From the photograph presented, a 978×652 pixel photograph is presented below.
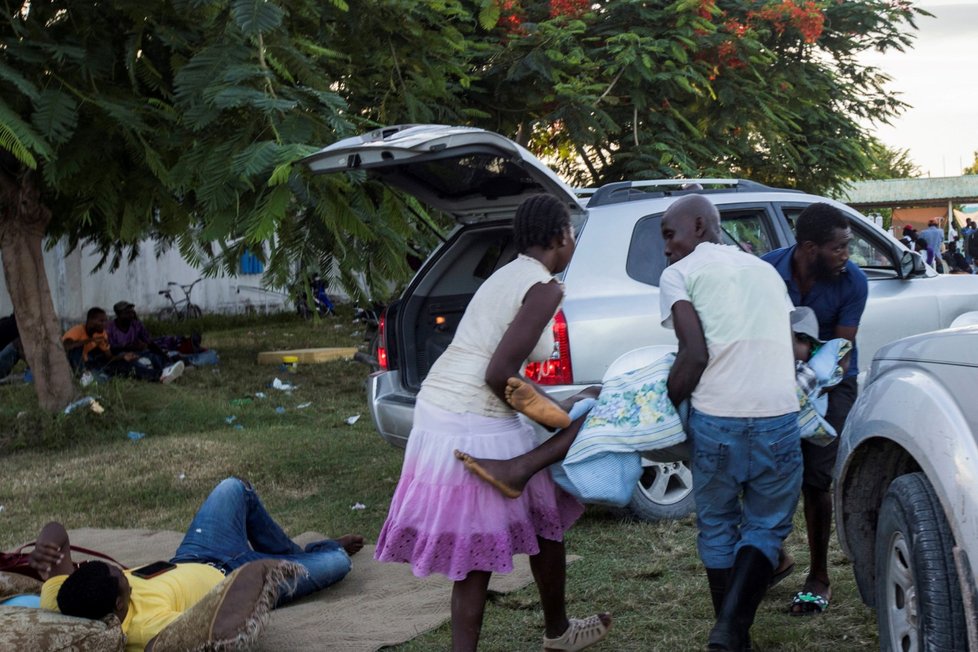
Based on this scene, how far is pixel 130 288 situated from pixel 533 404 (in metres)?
19.0

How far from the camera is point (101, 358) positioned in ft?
42.3

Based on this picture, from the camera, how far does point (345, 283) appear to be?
5.64 m

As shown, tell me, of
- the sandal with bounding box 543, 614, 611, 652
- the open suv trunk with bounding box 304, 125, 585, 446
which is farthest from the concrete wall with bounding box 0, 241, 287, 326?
the sandal with bounding box 543, 614, 611, 652

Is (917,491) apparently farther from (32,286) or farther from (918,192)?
(918,192)

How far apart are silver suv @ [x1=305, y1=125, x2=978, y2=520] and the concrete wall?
40.8 ft

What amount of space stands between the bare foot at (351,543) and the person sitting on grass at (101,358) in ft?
25.2

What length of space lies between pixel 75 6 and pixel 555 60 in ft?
17.5

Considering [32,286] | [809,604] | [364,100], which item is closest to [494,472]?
[809,604]

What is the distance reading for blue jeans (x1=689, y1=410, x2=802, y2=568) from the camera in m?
3.59

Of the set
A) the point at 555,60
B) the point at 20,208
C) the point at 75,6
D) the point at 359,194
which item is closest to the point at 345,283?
the point at 359,194

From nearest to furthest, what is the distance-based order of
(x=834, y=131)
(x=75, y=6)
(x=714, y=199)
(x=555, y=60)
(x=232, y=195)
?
(x=232, y=195) → (x=714, y=199) → (x=75, y=6) → (x=555, y=60) → (x=834, y=131)

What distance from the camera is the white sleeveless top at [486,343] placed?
3625mm

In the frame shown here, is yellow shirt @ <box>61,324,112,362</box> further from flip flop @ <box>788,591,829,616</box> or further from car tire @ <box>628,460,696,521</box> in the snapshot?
flip flop @ <box>788,591,829,616</box>

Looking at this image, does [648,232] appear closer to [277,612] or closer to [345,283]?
[345,283]
